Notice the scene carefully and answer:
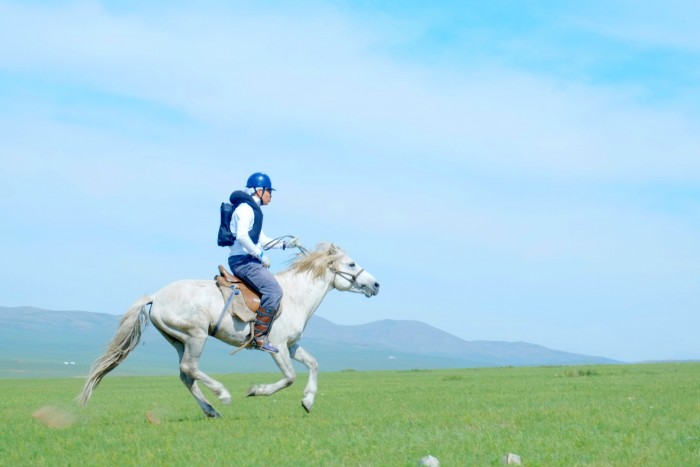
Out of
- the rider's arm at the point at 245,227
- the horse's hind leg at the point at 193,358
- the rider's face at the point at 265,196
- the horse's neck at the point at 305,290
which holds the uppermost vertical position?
the rider's face at the point at 265,196

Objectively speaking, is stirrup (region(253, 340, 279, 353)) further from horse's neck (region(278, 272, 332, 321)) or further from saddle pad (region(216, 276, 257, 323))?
horse's neck (region(278, 272, 332, 321))

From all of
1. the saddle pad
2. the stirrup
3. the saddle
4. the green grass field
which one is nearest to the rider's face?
the saddle

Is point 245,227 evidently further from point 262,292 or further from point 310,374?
point 310,374

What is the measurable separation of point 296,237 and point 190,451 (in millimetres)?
5629

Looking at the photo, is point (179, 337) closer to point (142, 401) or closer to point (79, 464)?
point (79, 464)

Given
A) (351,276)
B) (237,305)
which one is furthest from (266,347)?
(351,276)

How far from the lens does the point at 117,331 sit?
13.4 m

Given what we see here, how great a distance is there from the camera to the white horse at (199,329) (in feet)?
42.7

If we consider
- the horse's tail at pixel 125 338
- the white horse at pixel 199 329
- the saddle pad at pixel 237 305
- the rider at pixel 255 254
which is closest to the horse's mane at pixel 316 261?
the white horse at pixel 199 329

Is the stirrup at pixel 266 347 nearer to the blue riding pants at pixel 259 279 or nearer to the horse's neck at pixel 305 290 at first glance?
the blue riding pants at pixel 259 279

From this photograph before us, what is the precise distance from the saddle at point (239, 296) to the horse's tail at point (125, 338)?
3.52 feet

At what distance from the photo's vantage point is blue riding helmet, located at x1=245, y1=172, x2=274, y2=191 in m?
13.9

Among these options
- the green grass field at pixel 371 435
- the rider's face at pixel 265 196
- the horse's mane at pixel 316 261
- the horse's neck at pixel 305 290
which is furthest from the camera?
the horse's mane at pixel 316 261

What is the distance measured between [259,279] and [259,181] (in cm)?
A: 151
